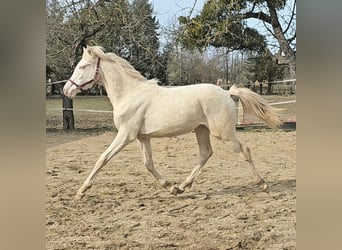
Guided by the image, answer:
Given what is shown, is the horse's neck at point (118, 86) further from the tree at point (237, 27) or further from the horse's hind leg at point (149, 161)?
the tree at point (237, 27)

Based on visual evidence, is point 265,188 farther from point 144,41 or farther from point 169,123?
point 144,41

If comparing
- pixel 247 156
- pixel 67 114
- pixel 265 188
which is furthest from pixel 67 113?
pixel 265 188

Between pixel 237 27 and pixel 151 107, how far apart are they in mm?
583

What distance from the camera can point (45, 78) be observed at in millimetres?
1955

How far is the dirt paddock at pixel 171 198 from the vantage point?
6.56 feet

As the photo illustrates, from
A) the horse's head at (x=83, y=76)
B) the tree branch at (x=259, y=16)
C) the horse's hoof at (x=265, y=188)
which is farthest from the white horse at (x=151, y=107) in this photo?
the tree branch at (x=259, y=16)

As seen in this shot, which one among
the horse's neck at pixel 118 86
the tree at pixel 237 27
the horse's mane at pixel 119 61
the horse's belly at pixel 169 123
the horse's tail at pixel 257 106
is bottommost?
the horse's belly at pixel 169 123

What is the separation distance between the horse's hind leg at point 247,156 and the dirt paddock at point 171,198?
23 millimetres

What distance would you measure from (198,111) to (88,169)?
0.59 meters

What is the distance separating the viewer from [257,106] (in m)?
2.11

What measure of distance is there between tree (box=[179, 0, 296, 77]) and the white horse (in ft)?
0.76
